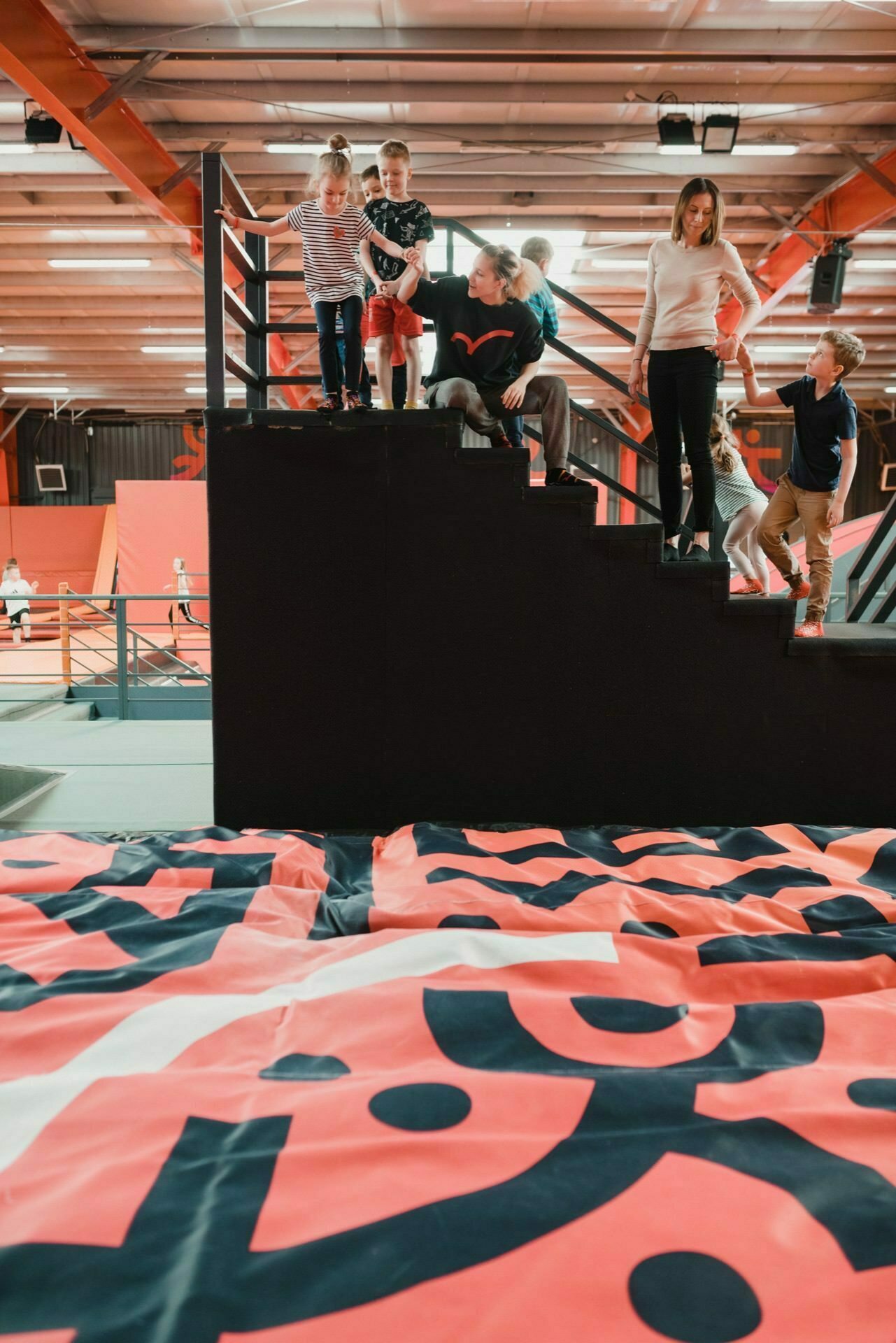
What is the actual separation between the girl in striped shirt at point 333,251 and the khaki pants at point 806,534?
167 centimetres

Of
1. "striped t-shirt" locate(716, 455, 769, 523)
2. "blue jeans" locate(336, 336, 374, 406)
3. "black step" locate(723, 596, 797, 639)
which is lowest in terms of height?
"black step" locate(723, 596, 797, 639)

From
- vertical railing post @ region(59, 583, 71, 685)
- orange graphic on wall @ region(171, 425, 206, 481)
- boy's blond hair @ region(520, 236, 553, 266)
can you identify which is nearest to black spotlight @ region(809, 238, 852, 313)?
boy's blond hair @ region(520, 236, 553, 266)

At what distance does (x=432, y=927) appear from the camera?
1.96 meters

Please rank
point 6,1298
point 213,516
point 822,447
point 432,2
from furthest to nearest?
point 432,2
point 822,447
point 213,516
point 6,1298

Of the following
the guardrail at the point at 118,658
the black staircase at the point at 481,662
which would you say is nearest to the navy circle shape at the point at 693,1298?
the black staircase at the point at 481,662

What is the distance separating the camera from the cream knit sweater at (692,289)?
9.68 feet

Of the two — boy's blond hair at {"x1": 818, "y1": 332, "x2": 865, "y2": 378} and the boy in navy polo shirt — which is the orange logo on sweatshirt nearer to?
the boy in navy polo shirt

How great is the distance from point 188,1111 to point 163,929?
72 centimetres

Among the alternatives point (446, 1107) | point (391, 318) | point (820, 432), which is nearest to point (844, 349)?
point (820, 432)

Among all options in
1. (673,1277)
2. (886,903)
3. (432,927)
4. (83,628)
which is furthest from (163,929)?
(83,628)

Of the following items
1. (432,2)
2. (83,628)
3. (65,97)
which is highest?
(432,2)

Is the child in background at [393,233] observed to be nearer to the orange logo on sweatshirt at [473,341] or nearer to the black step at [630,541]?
the orange logo on sweatshirt at [473,341]

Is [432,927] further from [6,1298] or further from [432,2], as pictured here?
[432,2]

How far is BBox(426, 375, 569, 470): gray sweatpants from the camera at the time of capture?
284cm
